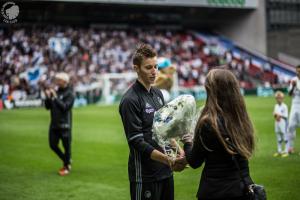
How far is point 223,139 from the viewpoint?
4055mm

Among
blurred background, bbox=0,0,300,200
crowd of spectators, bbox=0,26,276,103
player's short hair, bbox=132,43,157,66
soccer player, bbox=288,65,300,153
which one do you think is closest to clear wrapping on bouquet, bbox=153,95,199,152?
player's short hair, bbox=132,43,157,66

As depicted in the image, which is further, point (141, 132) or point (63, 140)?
point (63, 140)

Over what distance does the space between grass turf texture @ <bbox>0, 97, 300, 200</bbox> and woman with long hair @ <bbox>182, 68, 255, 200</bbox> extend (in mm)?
874

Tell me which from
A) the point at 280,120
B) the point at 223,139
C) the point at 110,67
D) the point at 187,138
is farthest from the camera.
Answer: the point at 110,67

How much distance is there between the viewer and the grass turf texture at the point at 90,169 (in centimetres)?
935

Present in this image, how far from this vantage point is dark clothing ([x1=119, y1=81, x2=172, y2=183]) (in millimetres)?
4875

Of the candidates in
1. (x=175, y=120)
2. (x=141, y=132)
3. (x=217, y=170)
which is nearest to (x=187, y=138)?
(x=175, y=120)

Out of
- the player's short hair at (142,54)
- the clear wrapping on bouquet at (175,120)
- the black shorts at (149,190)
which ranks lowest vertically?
the black shorts at (149,190)

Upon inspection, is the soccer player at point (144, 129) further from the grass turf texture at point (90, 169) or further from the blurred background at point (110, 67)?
the blurred background at point (110, 67)

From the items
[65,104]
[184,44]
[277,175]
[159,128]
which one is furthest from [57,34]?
[159,128]

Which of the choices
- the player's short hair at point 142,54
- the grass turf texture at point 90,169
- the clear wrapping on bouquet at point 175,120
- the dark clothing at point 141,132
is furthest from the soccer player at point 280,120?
the clear wrapping on bouquet at point 175,120

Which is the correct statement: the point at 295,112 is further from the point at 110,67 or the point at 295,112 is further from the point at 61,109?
the point at 110,67

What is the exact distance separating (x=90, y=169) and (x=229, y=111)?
27.3 ft

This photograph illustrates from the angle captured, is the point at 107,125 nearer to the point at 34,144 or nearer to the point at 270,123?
the point at 34,144
